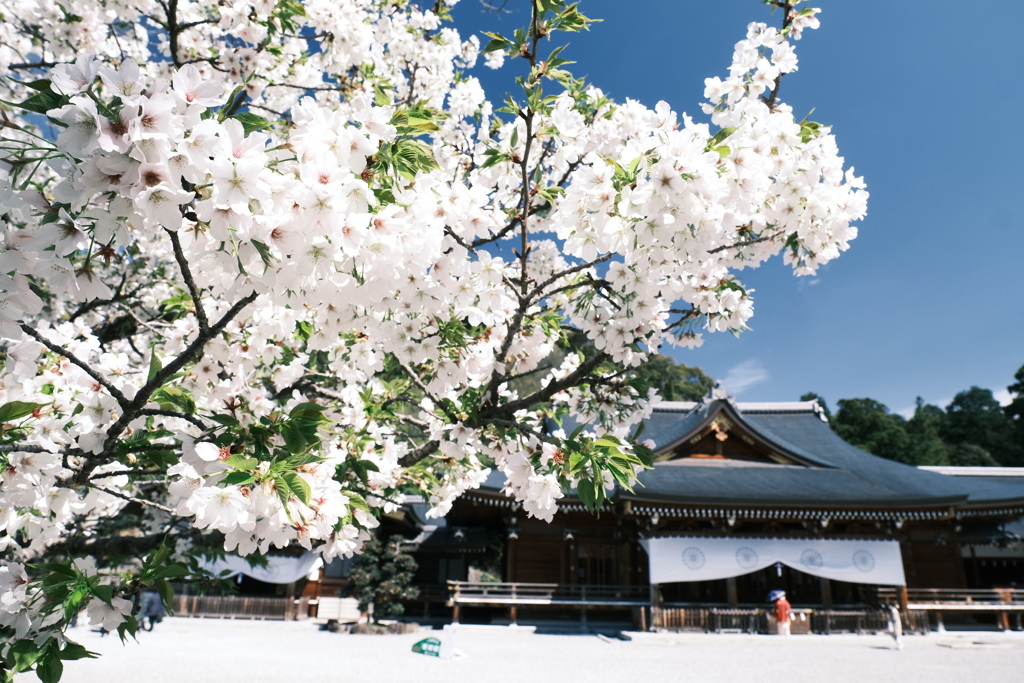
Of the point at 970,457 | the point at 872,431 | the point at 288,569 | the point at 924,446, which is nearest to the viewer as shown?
the point at 288,569

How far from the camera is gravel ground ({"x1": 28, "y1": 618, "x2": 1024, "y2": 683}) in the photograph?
23.9ft

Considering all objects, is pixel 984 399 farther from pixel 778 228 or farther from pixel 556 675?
pixel 778 228

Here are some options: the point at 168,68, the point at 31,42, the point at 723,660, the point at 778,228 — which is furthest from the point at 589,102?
the point at 723,660

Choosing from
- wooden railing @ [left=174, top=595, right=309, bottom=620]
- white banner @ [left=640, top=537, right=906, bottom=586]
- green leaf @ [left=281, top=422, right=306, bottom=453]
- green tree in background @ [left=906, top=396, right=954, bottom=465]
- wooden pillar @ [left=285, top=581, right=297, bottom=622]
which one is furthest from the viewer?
green tree in background @ [left=906, top=396, right=954, bottom=465]

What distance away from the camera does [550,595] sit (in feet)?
42.5

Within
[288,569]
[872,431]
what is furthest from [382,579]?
[872,431]

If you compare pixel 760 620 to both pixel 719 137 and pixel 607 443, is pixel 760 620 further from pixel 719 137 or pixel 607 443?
pixel 719 137

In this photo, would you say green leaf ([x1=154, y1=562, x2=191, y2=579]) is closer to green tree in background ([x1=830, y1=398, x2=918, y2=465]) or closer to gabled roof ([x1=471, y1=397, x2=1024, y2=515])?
gabled roof ([x1=471, y1=397, x2=1024, y2=515])

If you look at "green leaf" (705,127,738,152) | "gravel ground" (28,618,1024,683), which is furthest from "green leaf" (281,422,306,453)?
"gravel ground" (28,618,1024,683)

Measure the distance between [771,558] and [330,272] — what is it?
1407 centimetres

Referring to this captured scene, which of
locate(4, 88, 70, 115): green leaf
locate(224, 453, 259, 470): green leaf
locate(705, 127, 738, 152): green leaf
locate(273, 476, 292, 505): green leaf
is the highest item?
locate(705, 127, 738, 152): green leaf

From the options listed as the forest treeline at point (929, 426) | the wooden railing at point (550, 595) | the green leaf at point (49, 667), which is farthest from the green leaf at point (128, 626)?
the forest treeline at point (929, 426)

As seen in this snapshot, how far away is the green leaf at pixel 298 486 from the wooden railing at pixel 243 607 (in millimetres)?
16698

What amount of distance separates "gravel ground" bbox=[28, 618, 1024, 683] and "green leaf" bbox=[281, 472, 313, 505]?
6795 millimetres
